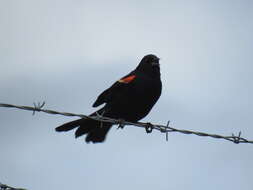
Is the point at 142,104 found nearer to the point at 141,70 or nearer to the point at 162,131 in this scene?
the point at 141,70

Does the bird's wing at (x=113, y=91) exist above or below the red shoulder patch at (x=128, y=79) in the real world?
below

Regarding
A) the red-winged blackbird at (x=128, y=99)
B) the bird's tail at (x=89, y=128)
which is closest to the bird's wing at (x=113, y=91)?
the red-winged blackbird at (x=128, y=99)

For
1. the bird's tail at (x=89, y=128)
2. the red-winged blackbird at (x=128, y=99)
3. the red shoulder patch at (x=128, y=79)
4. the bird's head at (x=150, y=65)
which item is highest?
the bird's head at (x=150, y=65)

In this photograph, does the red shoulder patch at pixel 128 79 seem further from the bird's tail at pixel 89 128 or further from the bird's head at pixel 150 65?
the bird's tail at pixel 89 128

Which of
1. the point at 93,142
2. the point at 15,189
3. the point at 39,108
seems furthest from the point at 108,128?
the point at 15,189

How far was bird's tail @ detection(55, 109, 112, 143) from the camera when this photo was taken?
7142 mm

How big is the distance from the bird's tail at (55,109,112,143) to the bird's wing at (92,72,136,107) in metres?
0.24

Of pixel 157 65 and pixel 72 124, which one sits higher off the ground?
pixel 157 65

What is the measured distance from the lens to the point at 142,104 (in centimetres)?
786

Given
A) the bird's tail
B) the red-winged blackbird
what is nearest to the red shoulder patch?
the red-winged blackbird

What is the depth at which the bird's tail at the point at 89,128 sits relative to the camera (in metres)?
7.14

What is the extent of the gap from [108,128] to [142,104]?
0.71m

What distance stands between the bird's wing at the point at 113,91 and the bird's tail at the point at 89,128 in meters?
0.24

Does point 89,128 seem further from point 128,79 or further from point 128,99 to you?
point 128,79
